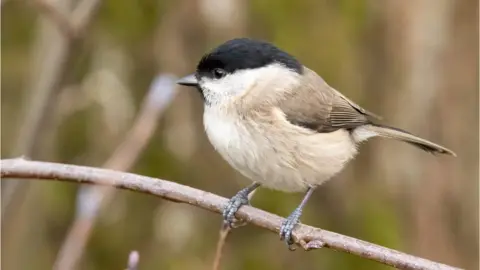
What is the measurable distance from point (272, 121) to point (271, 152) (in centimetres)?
8

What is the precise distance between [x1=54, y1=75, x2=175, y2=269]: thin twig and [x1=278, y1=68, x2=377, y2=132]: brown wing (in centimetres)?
81

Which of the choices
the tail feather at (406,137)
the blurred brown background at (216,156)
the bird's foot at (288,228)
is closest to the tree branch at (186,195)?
the bird's foot at (288,228)

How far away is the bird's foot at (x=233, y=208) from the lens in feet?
5.19

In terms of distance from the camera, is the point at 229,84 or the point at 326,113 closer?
the point at 229,84

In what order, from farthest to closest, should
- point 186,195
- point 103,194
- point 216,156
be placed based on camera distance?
1. point 216,156
2. point 186,195
3. point 103,194

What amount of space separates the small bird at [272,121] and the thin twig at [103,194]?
2.13ft

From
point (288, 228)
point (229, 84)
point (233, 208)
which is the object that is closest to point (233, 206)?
point (233, 208)

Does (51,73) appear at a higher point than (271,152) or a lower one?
higher

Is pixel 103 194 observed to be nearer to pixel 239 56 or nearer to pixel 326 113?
pixel 239 56

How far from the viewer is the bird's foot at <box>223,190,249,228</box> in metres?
1.58

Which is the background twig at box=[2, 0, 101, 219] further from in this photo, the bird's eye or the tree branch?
the tree branch

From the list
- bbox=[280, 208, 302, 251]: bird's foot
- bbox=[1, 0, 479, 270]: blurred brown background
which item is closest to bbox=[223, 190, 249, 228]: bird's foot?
bbox=[280, 208, 302, 251]: bird's foot

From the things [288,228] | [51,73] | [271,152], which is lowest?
[288,228]

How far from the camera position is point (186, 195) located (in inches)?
53.3
